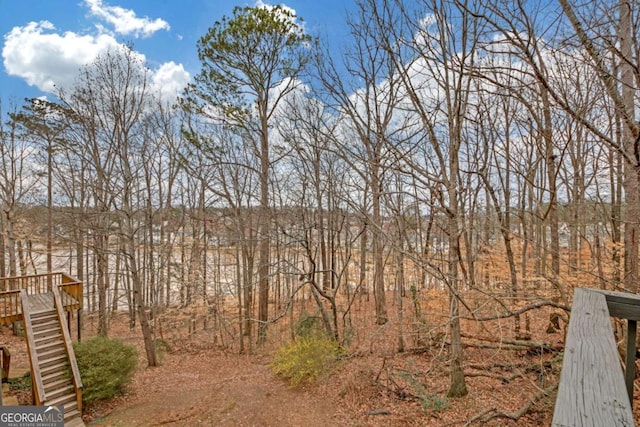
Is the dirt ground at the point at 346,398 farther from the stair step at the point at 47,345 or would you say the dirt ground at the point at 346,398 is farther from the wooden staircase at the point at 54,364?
the stair step at the point at 47,345

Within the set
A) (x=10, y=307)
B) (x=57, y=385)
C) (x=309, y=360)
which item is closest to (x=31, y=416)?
(x=57, y=385)

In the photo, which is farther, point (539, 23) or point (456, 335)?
point (456, 335)

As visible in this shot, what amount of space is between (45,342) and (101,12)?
336 inches

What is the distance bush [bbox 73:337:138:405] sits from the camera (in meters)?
7.19

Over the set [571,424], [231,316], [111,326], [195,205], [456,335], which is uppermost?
[195,205]

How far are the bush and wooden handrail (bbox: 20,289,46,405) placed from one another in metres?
0.73

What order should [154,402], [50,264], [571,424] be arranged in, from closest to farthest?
[571,424]
[154,402]
[50,264]

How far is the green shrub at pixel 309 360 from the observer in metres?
7.07

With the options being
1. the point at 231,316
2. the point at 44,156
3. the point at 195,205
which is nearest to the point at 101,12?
the point at 44,156

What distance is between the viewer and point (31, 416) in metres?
5.72

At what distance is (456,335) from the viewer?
4973mm

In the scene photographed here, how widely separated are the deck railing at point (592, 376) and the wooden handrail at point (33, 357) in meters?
9.13

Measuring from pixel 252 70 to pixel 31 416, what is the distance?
9702 mm

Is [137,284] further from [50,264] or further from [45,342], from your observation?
[50,264]
